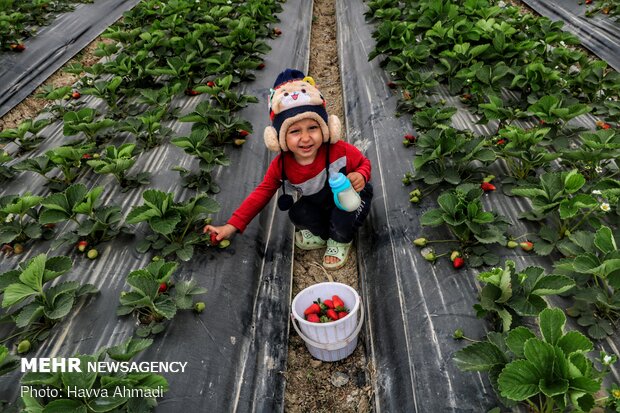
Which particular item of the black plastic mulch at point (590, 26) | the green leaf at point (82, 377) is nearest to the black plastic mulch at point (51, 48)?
the green leaf at point (82, 377)

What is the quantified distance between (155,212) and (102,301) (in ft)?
1.81

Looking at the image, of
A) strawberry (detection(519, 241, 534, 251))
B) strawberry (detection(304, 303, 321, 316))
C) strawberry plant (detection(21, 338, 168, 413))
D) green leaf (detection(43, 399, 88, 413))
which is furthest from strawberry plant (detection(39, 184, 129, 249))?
strawberry (detection(519, 241, 534, 251))

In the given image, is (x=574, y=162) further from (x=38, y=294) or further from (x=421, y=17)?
(x=38, y=294)

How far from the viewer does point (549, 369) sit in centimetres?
151

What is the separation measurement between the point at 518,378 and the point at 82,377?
1.61 metres

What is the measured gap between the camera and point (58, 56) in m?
5.55

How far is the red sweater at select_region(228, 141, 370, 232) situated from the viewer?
2.61 meters

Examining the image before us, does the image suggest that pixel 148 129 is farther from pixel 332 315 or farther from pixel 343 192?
pixel 332 315

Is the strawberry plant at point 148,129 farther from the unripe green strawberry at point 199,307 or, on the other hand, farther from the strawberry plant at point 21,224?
the unripe green strawberry at point 199,307

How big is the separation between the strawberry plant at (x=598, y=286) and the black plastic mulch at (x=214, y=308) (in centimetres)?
152

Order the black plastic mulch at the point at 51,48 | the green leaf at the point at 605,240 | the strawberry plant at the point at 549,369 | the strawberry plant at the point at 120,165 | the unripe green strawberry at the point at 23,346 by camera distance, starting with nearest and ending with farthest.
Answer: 1. the strawberry plant at the point at 549,369
2. the green leaf at the point at 605,240
3. the unripe green strawberry at the point at 23,346
4. the strawberry plant at the point at 120,165
5. the black plastic mulch at the point at 51,48

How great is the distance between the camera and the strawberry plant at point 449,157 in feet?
9.20

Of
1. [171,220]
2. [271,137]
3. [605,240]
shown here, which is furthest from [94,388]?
[605,240]

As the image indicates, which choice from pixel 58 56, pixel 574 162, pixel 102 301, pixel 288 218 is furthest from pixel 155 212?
pixel 58 56
